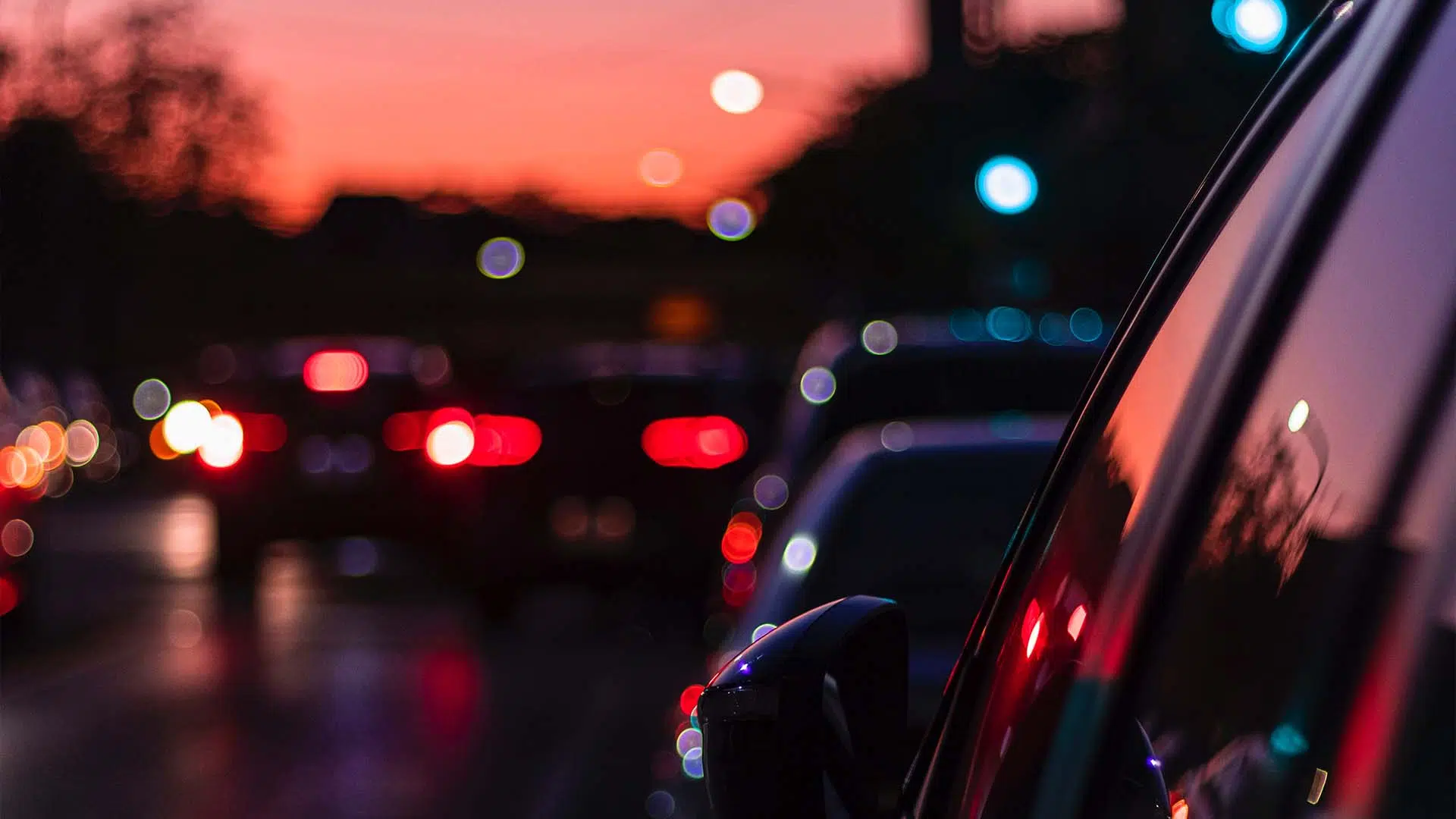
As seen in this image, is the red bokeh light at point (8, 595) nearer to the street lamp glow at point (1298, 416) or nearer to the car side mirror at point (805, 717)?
the car side mirror at point (805, 717)

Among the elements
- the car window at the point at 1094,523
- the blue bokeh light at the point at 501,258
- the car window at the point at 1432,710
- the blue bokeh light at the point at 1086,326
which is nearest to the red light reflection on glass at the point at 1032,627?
the car window at the point at 1094,523

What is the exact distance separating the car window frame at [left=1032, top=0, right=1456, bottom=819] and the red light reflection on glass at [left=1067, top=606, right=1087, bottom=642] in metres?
0.06

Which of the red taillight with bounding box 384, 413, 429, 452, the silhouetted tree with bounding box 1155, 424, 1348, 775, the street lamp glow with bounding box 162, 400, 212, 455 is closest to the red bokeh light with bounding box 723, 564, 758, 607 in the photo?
the silhouetted tree with bounding box 1155, 424, 1348, 775

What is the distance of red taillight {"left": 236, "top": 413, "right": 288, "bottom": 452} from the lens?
16.8m

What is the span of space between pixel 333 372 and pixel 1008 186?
8.01m

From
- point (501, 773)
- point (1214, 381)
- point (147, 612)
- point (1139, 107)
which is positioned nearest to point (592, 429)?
point (147, 612)

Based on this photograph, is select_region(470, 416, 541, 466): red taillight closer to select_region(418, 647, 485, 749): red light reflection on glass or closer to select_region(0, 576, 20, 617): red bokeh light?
select_region(418, 647, 485, 749): red light reflection on glass

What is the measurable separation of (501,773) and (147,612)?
296 inches

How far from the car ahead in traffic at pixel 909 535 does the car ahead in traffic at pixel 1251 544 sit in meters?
2.88

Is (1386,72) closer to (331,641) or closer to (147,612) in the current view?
(331,641)

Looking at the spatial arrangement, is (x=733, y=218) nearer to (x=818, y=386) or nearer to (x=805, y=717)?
(x=818, y=386)

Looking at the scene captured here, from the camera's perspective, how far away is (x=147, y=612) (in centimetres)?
1628

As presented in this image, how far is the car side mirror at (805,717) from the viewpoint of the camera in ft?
7.06

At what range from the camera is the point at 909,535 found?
5.42m
